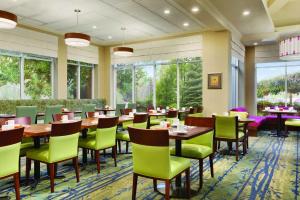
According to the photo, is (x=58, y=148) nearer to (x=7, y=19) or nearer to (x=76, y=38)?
Result: (x=7, y=19)

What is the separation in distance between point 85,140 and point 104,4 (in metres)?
3.45

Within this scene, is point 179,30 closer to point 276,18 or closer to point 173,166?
point 276,18

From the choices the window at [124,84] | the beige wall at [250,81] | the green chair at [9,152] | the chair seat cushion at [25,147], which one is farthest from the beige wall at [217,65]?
the green chair at [9,152]

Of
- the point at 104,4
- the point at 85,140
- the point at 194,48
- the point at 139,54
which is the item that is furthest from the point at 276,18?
the point at 85,140

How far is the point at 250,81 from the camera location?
10055 millimetres

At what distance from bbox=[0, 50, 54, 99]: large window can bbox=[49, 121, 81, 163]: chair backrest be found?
5367 mm

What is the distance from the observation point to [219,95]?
7.91 meters

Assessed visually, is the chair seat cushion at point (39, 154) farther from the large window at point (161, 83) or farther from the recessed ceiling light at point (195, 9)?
the large window at point (161, 83)

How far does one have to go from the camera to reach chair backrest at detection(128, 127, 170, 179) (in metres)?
2.40

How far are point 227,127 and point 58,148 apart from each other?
3.18 meters

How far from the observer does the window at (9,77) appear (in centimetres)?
742

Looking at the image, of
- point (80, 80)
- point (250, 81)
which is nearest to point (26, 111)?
point (80, 80)

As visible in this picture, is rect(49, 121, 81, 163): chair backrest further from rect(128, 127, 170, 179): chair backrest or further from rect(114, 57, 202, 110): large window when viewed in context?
rect(114, 57, 202, 110): large window

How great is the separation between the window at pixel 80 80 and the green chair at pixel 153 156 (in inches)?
290
